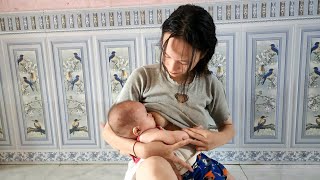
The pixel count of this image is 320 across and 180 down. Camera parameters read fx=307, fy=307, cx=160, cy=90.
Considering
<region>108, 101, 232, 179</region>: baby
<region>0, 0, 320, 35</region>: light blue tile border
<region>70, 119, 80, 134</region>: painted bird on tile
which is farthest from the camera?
<region>70, 119, 80, 134</region>: painted bird on tile

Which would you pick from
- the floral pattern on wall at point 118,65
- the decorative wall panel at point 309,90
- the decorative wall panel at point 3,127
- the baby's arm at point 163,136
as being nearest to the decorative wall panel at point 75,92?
the floral pattern on wall at point 118,65

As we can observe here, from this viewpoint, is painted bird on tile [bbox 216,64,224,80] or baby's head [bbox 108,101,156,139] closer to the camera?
baby's head [bbox 108,101,156,139]

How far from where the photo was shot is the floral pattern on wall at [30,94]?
143 cm

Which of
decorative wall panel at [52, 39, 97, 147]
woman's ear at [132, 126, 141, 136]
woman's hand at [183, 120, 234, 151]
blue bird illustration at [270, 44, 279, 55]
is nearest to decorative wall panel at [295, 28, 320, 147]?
blue bird illustration at [270, 44, 279, 55]

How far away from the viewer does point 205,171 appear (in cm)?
91

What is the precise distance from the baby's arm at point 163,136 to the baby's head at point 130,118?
0.06ft

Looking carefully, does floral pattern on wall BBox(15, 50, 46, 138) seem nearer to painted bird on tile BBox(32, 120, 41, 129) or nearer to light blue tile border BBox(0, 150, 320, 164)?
painted bird on tile BBox(32, 120, 41, 129)

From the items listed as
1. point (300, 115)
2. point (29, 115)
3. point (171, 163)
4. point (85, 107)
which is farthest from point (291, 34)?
point (29, 115)

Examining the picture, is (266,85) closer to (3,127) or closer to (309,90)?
(309,90)

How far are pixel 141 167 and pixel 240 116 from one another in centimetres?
76

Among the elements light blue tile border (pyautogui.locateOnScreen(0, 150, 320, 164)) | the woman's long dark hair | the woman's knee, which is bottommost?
light blue tile border (pyautogui.locateOnScreen(0, 150, 320, 164))

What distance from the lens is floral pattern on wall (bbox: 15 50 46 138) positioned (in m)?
1.43

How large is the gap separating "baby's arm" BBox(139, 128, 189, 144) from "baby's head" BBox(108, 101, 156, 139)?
0.7 inches

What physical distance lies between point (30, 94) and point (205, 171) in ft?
3.20
